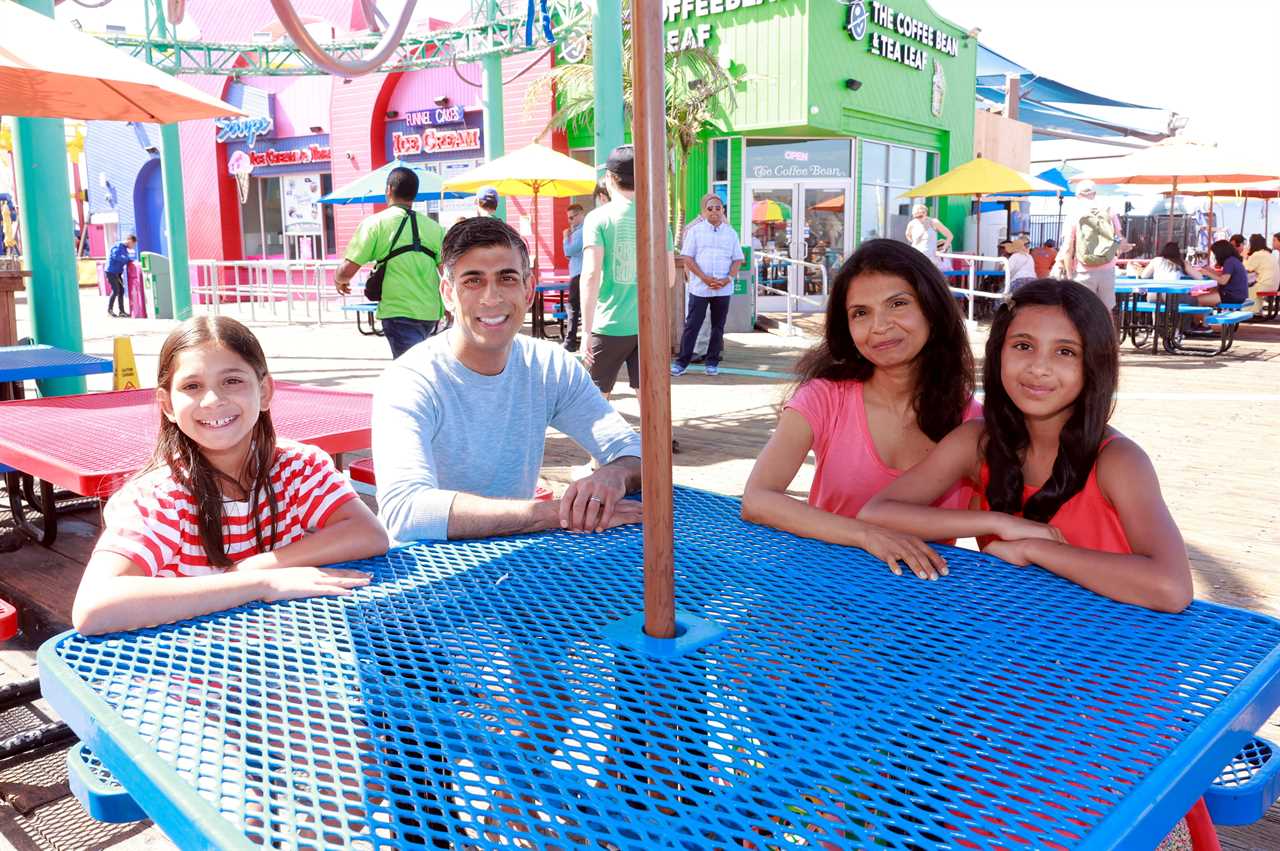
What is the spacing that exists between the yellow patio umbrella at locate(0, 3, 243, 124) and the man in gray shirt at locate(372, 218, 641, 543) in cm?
218

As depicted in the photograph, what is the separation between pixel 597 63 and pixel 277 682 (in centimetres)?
602

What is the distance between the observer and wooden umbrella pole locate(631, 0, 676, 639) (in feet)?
3.86

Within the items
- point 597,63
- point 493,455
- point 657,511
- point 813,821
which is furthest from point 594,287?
point 813,821

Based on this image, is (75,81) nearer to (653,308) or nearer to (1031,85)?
(653,308)

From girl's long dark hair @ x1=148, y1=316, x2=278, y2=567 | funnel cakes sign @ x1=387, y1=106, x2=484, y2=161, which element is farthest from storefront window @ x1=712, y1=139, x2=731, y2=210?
girl's long dark hair @ x1=148, y1=316, x2=278, y2=567

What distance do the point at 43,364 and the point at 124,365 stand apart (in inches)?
47.2

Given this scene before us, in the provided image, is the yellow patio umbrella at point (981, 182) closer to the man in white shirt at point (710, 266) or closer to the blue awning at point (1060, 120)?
the man in white shirt at point (710, 266)

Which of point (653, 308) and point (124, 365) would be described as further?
point (124, 365)

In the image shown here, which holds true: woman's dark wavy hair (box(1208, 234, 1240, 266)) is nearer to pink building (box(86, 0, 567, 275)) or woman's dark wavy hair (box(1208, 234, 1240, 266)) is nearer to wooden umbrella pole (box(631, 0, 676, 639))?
pink building (box(86, 0, 567, 275))

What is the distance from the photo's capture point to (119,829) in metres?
2.26

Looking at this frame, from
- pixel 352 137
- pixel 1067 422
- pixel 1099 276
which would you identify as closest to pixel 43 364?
pixel 1067 422

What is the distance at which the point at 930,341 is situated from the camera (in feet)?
7.57

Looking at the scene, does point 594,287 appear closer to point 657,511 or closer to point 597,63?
point 597,63

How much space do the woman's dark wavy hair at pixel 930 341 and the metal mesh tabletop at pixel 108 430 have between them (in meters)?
1.57
